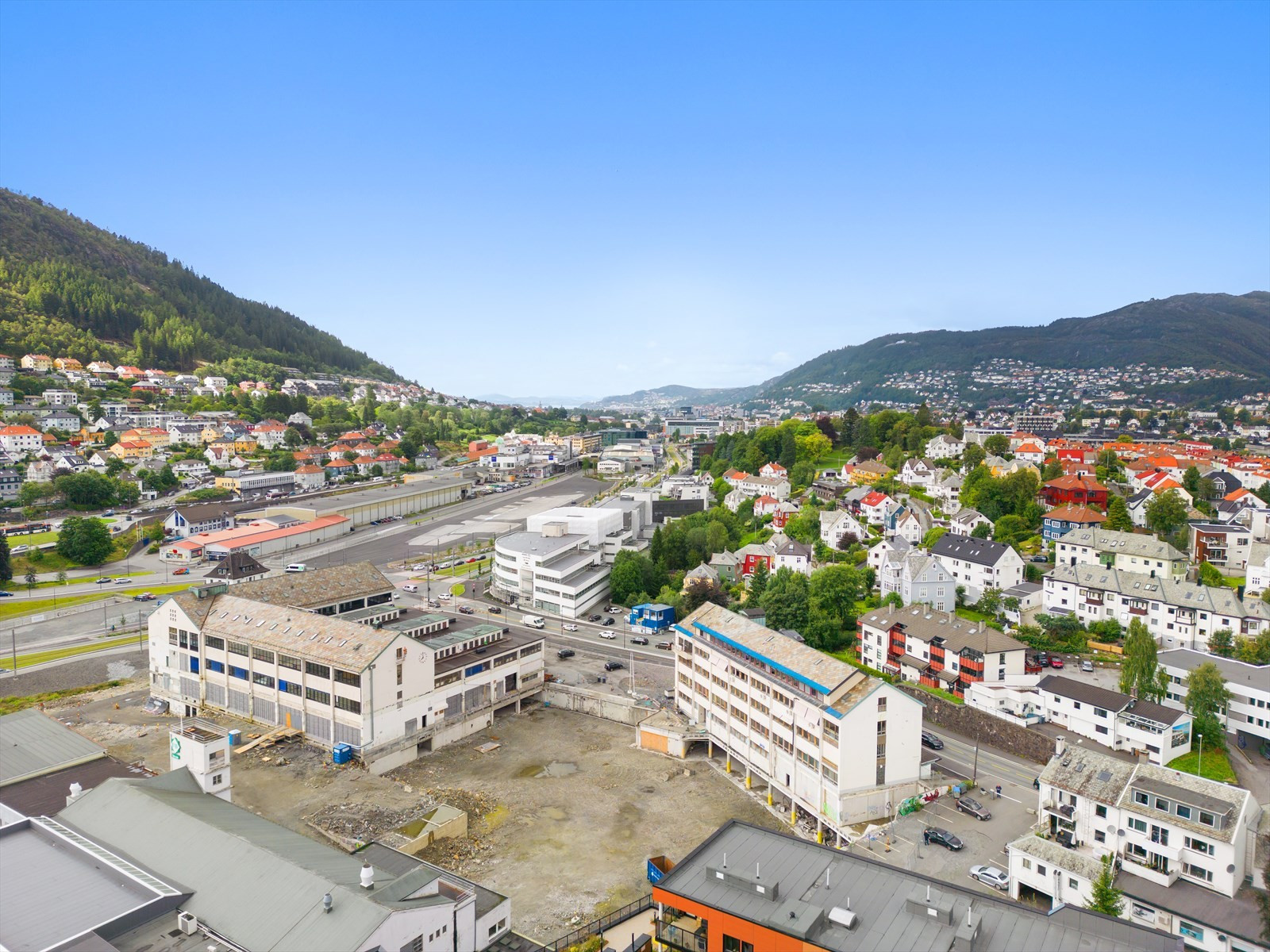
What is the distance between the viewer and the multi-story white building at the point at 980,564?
138 ft

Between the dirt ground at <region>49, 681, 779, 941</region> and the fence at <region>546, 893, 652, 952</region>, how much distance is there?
54cm

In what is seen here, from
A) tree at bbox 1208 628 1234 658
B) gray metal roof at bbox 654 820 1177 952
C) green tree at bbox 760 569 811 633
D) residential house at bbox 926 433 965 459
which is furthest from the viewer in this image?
residential house at bbox 926 433 965 459

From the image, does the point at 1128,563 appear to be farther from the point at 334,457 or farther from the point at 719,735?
the point at 334,457

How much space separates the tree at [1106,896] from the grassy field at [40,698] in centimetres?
4048

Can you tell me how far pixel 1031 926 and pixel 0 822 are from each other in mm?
24443

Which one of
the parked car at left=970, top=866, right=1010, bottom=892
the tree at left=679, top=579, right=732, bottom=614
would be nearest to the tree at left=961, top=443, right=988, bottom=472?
the tree at left=679, top=579, right=732, bottom=614

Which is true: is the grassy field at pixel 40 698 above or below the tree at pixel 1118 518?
below

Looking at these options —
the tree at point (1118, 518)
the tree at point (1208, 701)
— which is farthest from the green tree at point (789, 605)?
the tree at point (1118, 518)

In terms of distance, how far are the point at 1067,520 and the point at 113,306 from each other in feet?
498

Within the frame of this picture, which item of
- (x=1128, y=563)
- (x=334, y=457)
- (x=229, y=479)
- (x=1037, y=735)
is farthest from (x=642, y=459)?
(x=1037, y=735)

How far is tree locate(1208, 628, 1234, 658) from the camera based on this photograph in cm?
3294

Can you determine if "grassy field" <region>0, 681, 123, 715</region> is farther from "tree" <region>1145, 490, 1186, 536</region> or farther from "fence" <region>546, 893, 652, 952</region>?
"tree" <region>1145, 490, 1186, 536</region>

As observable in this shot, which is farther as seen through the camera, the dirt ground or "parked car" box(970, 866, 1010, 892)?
the dirt ground

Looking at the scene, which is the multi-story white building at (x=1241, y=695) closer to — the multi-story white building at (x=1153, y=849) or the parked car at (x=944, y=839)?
the multi-story white building at (x=1153, y=849)
